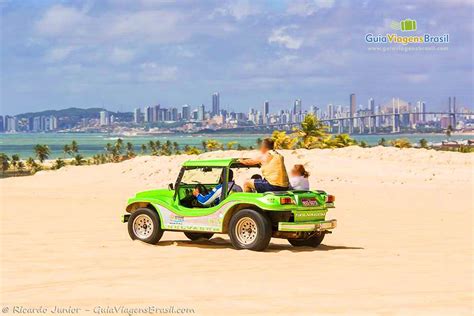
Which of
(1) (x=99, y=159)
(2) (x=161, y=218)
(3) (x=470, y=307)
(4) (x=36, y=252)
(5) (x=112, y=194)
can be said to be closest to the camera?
(3) (x=470, y=307)

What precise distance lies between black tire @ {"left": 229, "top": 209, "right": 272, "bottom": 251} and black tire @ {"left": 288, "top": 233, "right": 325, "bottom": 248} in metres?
1.39

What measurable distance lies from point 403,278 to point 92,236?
721 centimetres

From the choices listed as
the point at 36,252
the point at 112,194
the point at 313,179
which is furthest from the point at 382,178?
the point at 36,252

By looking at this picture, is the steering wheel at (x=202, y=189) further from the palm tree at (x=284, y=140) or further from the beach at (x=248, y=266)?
the palm tree at (x=284, y=140)

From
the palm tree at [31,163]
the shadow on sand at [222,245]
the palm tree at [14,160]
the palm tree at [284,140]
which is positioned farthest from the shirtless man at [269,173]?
the palm tree at [14,160]

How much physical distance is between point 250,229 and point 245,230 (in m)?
0.09

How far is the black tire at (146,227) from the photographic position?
15.4 m

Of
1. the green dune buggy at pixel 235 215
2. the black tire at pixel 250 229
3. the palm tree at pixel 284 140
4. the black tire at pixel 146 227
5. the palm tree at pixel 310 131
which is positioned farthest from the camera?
the palm tree at pixel 310 131

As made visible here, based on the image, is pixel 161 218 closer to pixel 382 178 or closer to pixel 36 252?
pixel 36 252

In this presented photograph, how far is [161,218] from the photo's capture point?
15422mm

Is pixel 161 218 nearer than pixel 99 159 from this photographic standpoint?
Yes

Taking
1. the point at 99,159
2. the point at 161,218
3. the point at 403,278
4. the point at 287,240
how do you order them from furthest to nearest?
the point at 99,159 < the point at 287,240 < the point at 161,218 < the point at 403,278

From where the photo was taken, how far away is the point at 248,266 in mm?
12500

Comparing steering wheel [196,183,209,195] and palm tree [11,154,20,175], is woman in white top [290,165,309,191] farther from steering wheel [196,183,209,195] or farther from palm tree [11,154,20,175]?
palm tree [11,154,20,175]
